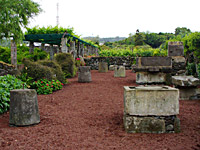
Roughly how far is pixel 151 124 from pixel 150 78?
20.1 ft

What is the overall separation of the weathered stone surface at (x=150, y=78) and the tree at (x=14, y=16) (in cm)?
717

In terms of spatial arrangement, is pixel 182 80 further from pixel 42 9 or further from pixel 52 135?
pixel 42 9

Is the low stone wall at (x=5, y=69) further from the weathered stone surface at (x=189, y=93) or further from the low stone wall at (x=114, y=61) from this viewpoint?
the low stone wall at (x=114, y=61)

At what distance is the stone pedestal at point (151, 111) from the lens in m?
4.20

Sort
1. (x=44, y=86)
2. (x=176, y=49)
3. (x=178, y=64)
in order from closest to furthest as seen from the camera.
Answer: (x=44, y=86) → (x=178, y=64) → (x=176, y=49)

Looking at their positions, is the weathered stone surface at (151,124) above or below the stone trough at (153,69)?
below

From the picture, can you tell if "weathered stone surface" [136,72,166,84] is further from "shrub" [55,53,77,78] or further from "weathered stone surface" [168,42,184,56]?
"shrub" [55,53,77,78]

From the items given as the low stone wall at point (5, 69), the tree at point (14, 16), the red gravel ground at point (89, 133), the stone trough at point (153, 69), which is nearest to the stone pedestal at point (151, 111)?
the red gravel ground at point (89, 133)

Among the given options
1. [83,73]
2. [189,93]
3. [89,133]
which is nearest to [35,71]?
[83,73]

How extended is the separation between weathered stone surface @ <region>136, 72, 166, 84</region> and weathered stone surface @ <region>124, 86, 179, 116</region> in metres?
5.93

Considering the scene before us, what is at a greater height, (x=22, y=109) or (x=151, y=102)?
(x=151, y=102)

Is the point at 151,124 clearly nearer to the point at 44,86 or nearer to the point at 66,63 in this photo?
the point at 44,86

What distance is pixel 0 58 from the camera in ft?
53.2

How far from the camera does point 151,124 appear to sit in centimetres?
420
